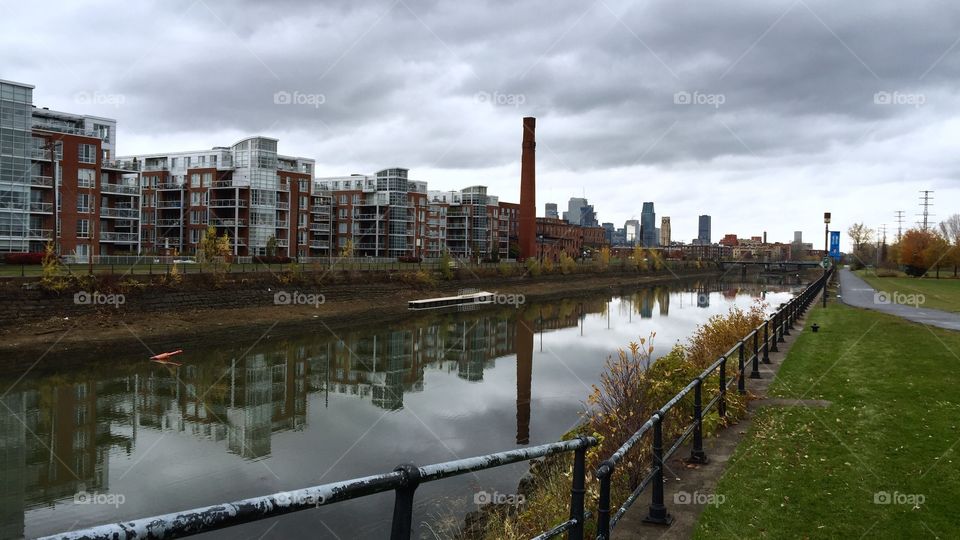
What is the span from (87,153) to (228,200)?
17.2 meters

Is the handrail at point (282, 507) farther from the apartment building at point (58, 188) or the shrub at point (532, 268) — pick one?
the shrub at point (532, 268)

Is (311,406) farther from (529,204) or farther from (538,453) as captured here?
(529,204)

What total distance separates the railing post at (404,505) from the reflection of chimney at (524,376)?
13.8 meters

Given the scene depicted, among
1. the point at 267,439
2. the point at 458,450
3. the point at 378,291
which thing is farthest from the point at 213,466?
the point at 378,291

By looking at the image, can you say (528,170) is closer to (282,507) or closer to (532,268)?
(532,268)

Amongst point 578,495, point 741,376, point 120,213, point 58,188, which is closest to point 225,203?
point 120,213

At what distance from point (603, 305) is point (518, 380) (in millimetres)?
38855

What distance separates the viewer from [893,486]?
7.32 metres

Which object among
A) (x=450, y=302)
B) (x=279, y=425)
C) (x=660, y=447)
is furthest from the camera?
(x=450, y=302)

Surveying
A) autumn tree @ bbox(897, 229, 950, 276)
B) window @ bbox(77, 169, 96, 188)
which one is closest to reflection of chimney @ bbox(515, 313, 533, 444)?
window @ bbox(77, 169, 96, 188)

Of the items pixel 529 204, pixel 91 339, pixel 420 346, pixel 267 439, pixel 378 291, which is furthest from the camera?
pixel 529 204

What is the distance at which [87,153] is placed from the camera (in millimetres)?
57688

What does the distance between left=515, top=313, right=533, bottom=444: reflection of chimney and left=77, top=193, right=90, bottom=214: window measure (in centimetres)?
4078

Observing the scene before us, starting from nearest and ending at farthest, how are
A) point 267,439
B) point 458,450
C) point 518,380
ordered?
point 458,450, point 267,439, point 518,380
